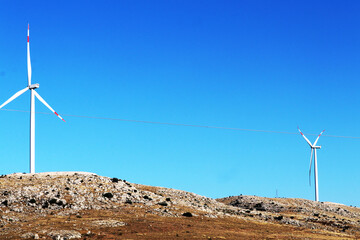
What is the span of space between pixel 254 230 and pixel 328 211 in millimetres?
82807

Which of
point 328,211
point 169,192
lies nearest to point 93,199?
point 169,192

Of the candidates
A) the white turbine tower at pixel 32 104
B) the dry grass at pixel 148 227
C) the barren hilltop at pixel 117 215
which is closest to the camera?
the dry grass at pixel 148 227

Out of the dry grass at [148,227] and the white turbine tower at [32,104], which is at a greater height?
the white turbine tower at [32,104]

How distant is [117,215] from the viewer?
3452 inches

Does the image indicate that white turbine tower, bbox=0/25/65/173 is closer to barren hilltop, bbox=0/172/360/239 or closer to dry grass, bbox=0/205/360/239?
barren hilltop, bbox=0/172/360/239

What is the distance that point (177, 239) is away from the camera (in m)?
68.6

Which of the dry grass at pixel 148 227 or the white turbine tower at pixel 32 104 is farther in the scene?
the white turbine tower at pixel 32 104

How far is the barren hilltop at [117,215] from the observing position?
73875 millimetres

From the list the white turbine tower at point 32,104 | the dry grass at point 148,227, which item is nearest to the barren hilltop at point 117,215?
the dry grass at point 148,227

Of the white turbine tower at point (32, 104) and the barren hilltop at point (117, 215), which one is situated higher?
the white turbine tower at point (32, 104)

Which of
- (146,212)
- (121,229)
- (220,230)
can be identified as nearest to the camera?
(121,229)

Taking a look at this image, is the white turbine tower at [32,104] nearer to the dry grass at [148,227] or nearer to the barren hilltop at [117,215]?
the barren hilltop at [117,215]

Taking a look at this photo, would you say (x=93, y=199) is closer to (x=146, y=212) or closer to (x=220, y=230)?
(x=146, y=212)

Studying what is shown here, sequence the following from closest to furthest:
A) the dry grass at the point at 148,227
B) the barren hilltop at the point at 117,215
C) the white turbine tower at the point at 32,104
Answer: the dry grass at the point at 148,227 → the barren hilltop at the point at 117,215 → the white turbine tower at the point at 32,104
